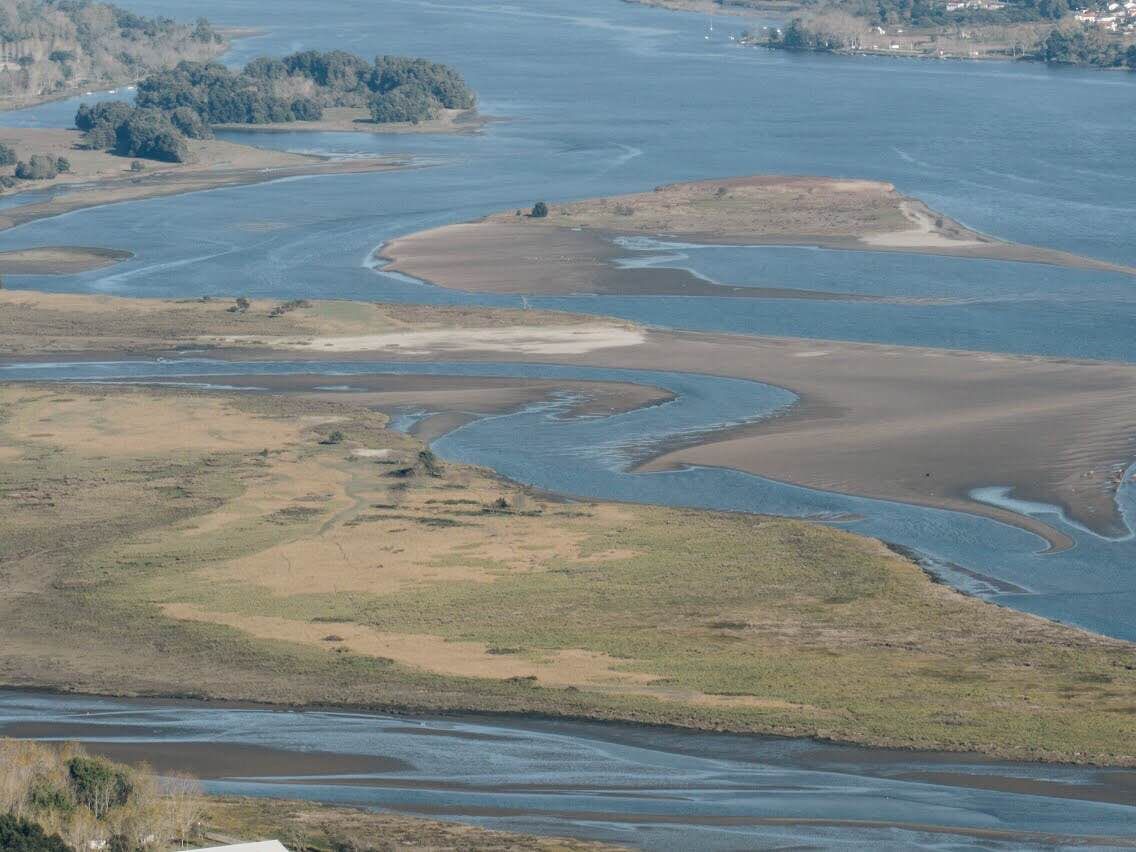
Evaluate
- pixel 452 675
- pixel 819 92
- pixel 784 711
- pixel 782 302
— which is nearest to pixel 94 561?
pixel 452 675

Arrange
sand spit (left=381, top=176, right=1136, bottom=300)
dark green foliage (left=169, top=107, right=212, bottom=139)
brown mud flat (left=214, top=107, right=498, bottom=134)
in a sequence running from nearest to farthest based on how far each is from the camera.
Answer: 1. sand spit (left=381, top=176, right=1136, bottom=300)
2. dark green foliage (left=169, top=107, right=212, bottom=139)
3. brown mud flat (left=214, top=107, right=498, bottom=134)

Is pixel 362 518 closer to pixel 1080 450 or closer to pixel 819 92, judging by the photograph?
pixel 1080 450

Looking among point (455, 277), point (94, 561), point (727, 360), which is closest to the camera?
point (94, 561)

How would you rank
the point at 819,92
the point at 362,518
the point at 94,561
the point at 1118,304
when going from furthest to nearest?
the point at 819,92
the point at 1118,304
the point at 362,518
the point at 94,561

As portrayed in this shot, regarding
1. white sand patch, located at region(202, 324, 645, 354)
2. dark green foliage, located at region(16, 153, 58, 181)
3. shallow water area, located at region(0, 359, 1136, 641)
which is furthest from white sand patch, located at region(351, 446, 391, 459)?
dark green foliage, located at region(16, 153, 58, 181)

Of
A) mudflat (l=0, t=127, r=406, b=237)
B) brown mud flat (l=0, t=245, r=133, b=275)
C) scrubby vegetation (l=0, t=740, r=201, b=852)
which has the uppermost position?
mudflat (l=0, t=127, r=406, b=237)

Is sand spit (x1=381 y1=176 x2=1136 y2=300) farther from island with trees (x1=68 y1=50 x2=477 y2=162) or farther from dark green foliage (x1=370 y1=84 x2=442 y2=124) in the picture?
island with trees (x1=68 y1=50 x2=477 y2=162)

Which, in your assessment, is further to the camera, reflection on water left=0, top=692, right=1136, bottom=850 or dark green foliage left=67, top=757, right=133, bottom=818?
reflection on water left=0, top=692, right=1136, bottom=850

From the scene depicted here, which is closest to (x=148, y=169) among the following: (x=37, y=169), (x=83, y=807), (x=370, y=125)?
(x=37, y=169)
